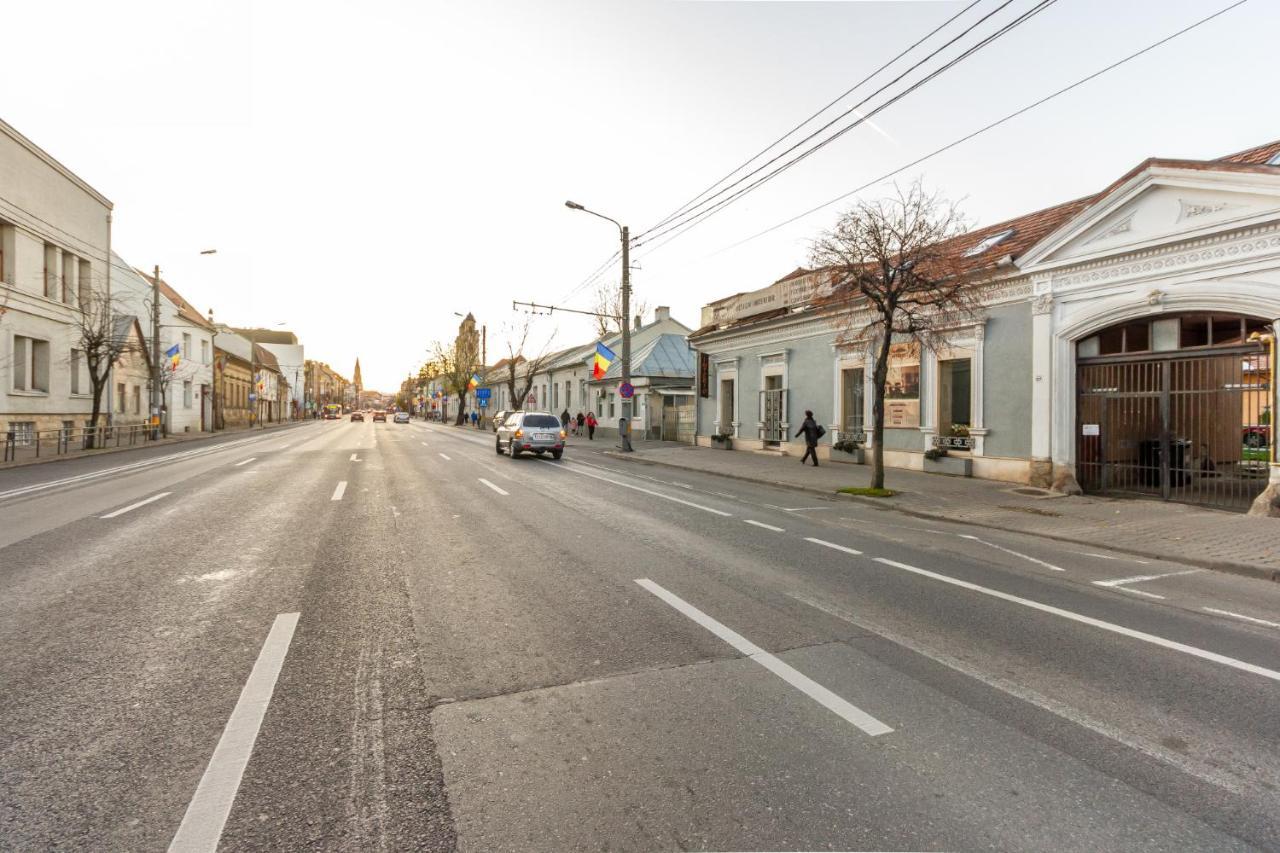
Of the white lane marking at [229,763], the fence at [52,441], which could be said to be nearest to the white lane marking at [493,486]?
the white lane marking at [229,763]

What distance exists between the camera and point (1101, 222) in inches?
491

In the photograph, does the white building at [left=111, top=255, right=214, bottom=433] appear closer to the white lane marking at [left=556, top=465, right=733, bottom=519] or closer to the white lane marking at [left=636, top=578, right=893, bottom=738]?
the white lane marking at [left=556, top=465, right=733, bottom=519]

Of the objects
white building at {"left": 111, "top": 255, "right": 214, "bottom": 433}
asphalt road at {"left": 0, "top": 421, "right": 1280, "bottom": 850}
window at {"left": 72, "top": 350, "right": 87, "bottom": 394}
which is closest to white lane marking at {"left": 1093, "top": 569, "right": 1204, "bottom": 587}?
asphalt road at {"left": 0, "top": 421, "right": 1280, "bottom": 850}

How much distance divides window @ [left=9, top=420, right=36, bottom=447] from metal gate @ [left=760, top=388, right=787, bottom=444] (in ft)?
93.9

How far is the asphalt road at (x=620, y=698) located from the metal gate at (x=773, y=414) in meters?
15.7

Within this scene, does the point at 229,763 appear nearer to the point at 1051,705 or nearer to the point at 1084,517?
the point at 1051,705

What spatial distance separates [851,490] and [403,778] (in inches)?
482

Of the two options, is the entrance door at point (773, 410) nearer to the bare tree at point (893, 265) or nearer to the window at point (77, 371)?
the bare tree at point (893, 265)

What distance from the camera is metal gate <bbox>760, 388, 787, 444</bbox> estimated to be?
23.1m

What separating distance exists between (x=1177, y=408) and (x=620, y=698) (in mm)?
13804

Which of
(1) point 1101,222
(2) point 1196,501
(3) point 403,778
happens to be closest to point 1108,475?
(2) point 1196,501

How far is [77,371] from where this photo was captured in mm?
29047

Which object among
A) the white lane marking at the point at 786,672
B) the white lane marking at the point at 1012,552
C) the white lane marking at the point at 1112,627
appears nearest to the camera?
the white lane marking at the point at 786,672

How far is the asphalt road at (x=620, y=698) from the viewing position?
8.00ft
